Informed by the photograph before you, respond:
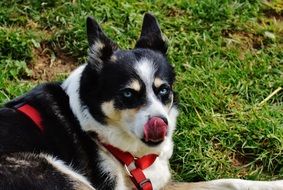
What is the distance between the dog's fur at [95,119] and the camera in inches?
145

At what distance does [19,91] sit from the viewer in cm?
493

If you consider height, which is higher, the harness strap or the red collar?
the harness strap

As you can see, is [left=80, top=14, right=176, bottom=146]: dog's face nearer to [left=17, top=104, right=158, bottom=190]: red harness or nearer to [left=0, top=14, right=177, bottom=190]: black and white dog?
[left=0, top=14, right=177, bottom=190]: black and white dog

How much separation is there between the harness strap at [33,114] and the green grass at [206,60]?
1.05 metres

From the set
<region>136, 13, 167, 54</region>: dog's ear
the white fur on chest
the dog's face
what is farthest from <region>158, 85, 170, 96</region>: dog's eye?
the white fur on chest

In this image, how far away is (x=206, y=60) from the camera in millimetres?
5434

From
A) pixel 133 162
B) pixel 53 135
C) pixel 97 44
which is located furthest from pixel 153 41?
pixel 53 135

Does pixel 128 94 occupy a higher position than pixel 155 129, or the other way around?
pixel 128 94

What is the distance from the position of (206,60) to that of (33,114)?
6.61 feet

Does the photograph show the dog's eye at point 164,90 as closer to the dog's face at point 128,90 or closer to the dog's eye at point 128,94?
the dog's face at point 128,90

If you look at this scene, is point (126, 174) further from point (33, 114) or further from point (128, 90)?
point (33, 114)

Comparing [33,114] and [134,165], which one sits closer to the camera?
[33,114]

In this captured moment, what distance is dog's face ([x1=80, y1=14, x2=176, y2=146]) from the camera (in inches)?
146

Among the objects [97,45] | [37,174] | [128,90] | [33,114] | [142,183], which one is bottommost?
[142,183]
